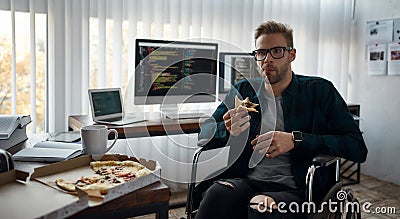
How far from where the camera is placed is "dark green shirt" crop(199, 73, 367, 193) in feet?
5.31

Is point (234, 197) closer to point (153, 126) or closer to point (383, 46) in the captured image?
point (153, 126)

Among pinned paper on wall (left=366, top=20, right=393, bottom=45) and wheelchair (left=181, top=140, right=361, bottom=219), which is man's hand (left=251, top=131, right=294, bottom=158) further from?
pinned paper on wall (left=366, top=20, right=393, bottom=45)

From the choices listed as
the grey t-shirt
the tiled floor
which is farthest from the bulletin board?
the grey t-shirt

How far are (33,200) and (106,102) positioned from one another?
4.86 ft

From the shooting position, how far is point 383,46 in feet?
11.3

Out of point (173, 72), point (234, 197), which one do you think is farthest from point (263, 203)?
point (173, 72)

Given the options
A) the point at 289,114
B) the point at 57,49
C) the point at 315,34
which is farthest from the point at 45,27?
the point at 315,34

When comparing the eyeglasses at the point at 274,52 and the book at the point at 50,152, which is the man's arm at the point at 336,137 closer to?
the eyeglasses at the point at 274,52

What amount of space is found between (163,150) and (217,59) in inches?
34.9

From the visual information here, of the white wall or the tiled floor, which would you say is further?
the white wall

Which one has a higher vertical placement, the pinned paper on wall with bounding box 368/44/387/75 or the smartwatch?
the pinned paper on wall with bounding box 368/44/387/75

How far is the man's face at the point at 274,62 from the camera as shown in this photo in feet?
5.82

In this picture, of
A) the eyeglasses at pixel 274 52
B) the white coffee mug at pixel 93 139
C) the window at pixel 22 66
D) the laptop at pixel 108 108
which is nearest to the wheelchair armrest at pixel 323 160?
the eyeglasses at pixel 274 52

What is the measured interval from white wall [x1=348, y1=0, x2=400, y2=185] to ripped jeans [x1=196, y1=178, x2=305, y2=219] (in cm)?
222
